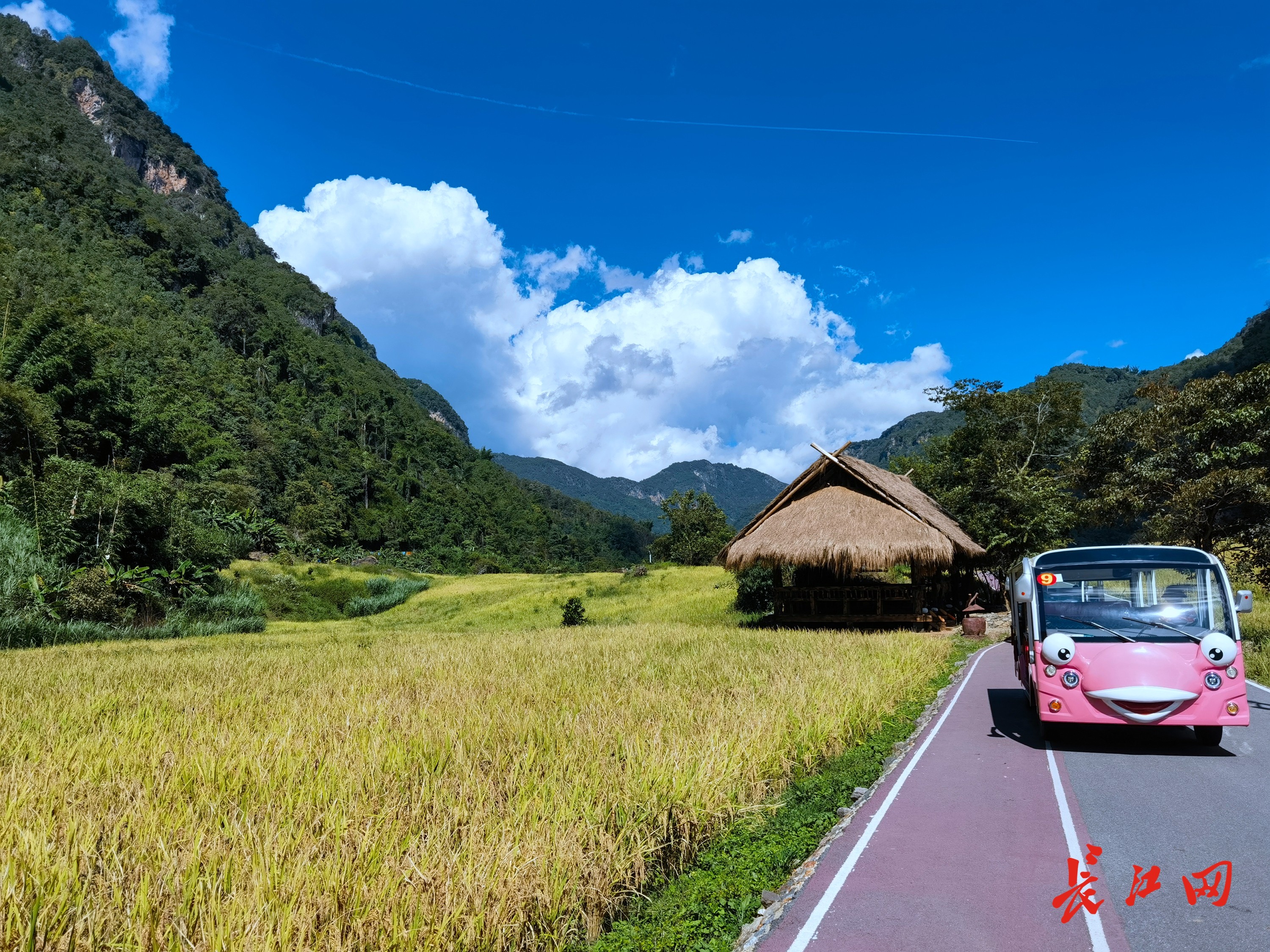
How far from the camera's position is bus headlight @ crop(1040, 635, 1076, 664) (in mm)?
7059

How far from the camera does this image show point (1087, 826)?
5066 mm

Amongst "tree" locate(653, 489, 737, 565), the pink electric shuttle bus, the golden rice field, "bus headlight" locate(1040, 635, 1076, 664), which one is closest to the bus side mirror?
the pink electric shuttle bus

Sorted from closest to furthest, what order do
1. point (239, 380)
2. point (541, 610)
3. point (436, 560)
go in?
point (541, 610) < point (436, 560) < point (239, 380)

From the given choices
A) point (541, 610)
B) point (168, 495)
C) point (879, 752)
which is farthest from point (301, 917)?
point (168, 495)

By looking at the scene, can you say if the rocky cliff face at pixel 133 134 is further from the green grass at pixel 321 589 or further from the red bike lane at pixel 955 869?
the red bike lane at pixel 955 869

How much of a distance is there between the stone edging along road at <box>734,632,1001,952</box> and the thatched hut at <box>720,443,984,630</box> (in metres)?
9.35

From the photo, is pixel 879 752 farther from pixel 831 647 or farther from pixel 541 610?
pixel 541 610

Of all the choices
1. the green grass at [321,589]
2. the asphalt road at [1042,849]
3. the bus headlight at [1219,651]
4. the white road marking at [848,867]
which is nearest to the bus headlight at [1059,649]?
the asphalt road at [1042,849]

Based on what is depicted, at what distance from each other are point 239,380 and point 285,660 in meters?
77.7

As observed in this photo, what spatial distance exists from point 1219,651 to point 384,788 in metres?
7.56

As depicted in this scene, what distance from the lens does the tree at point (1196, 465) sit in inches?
560

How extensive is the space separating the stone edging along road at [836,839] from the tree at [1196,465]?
30.5 ft

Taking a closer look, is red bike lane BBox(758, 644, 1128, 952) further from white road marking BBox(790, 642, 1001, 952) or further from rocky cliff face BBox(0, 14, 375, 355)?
A: rocky cliff face BBox(0, 14, 375, 355)

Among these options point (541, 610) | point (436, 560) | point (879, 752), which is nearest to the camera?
point (879, 752)
